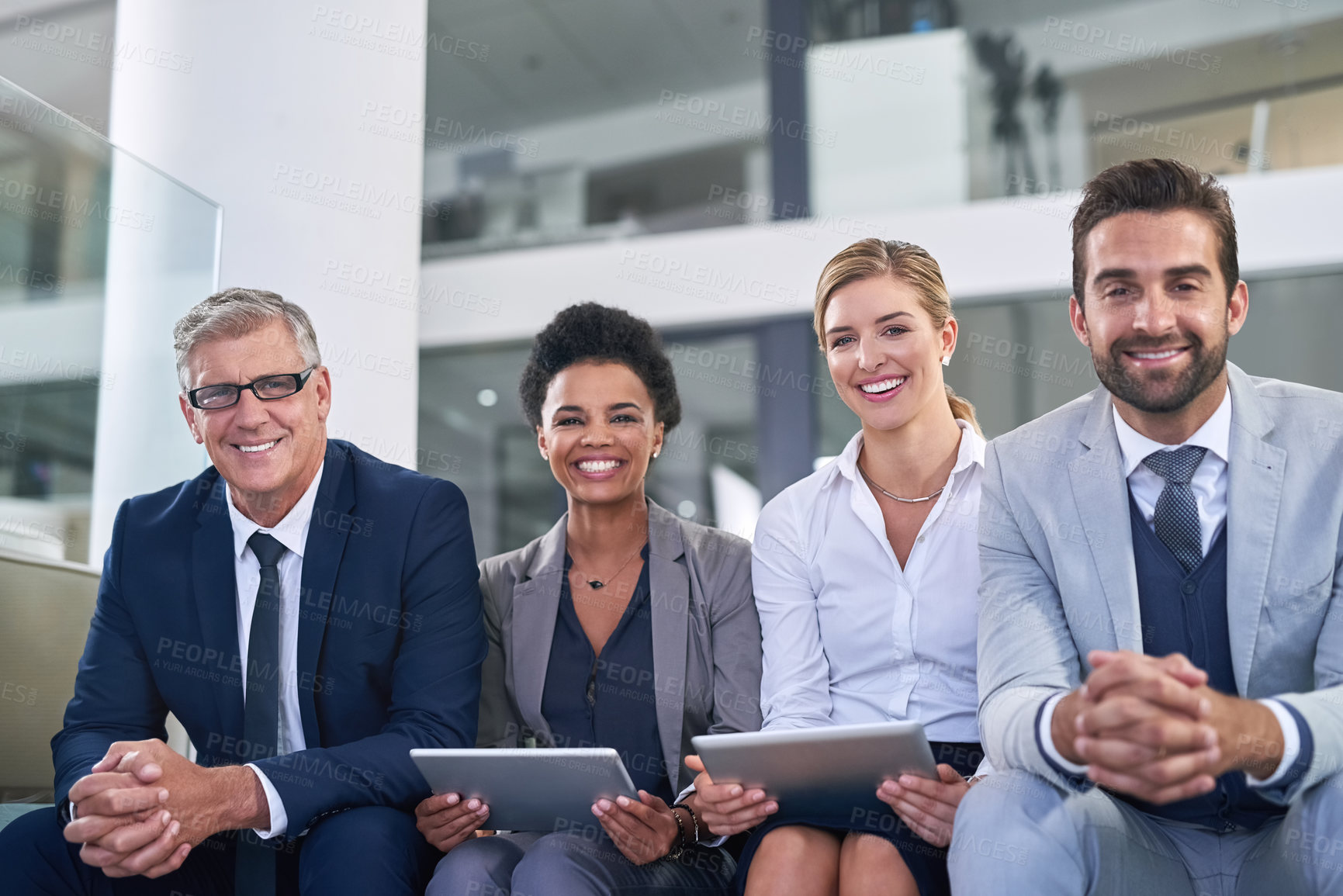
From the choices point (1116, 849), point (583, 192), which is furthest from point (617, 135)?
point (1116, 849)

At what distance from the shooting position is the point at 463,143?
224 inches

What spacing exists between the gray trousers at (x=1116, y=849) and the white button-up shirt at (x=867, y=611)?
0.48 meters

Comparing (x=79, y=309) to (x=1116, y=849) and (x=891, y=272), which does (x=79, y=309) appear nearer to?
(x=891, y=272)

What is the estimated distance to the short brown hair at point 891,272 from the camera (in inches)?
86.8

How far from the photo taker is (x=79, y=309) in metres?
2.89

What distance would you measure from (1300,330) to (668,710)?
129 inches

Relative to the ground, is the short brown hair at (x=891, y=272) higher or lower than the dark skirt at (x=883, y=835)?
higher

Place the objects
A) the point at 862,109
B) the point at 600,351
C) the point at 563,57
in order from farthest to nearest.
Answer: the point at 563,57, the point at 862,109, the point at 600,351

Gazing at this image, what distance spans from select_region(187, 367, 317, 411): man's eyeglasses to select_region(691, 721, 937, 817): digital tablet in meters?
1.04

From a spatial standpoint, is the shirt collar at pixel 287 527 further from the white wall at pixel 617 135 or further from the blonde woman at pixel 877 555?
the white wall at pixel 617 135

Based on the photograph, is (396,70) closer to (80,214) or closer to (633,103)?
(80,214)

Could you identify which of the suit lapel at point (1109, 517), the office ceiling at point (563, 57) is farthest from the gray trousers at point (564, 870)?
the office ceiling at point (563, 57)

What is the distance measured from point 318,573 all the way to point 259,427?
11.6 inches

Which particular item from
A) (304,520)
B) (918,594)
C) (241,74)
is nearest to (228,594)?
(304,520)
